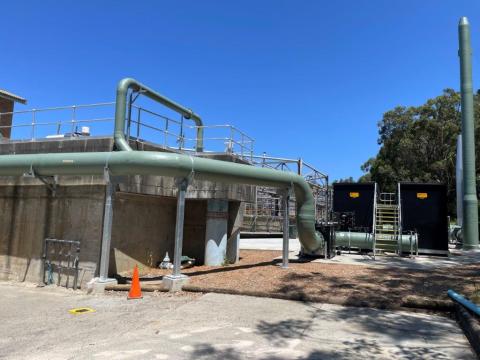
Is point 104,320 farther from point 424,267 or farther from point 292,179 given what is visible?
point 424,267

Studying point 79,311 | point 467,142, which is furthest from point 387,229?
point 79,311

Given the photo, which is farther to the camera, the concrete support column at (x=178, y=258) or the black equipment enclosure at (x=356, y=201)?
the black equipment enclosure at (x=356, y=201)

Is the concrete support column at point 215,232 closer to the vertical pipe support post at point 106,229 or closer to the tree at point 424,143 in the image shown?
the vertical pipe support post at point 106,229

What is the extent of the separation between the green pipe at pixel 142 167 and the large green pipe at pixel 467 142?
16.8 ft

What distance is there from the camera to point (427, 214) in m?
17.6

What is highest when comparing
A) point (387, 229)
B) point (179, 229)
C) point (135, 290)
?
point (387, 229)

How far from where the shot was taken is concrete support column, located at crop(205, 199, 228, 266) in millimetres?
14281

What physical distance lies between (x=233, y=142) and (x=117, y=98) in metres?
5.53

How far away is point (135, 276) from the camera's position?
933 centimetres

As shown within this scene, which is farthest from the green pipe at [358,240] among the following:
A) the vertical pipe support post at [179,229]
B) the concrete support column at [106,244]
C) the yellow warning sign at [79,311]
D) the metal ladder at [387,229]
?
the yellow warning sign at [79,311]

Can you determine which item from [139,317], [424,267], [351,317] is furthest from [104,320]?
[424,267]

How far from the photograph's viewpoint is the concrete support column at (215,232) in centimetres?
1428

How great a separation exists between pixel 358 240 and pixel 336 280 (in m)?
6.87

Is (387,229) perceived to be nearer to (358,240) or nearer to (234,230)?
(358,240)
